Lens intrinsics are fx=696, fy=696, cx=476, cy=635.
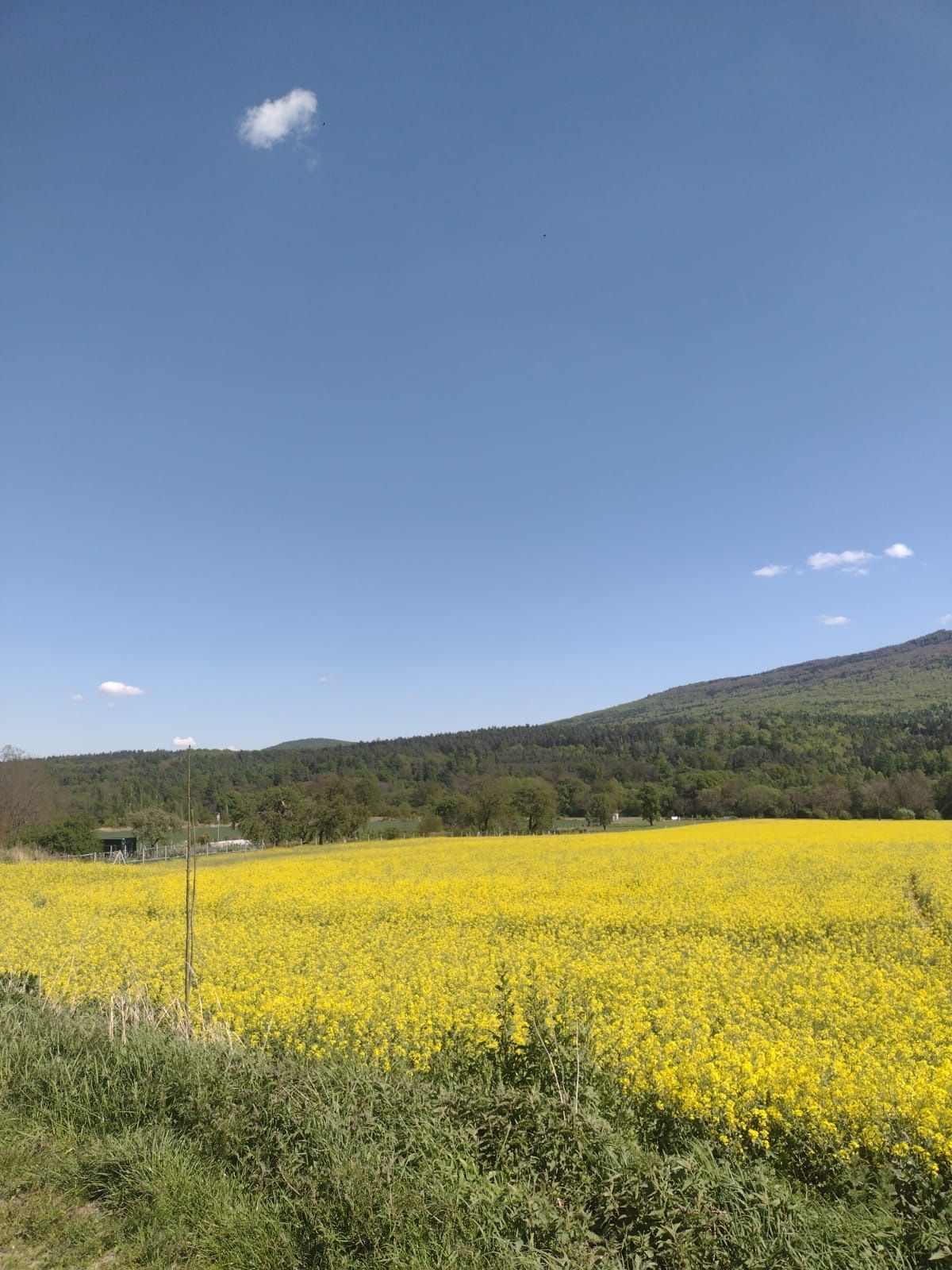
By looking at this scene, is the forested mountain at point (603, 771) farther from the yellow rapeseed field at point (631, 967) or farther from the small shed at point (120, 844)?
the yellow rapeseed field at point (631, 967)

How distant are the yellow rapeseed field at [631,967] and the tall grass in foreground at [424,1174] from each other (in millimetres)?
570

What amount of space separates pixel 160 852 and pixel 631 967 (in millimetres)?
49245

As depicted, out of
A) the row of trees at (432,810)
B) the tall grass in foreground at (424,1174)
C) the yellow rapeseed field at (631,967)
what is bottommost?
the row of trees at (432,810)

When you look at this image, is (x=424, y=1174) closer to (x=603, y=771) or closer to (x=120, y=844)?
(x=120, y=844)

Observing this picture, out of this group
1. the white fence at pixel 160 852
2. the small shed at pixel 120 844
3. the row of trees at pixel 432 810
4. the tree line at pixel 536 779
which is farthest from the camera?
the tree line at pixel 536 779

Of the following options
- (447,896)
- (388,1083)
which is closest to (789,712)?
(447,896)

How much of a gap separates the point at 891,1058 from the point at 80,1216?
6.36m

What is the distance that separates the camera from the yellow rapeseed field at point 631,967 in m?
5.29

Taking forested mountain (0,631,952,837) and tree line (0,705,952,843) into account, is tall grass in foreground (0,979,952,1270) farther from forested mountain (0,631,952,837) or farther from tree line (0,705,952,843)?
forested mountain (0,631,952,837)

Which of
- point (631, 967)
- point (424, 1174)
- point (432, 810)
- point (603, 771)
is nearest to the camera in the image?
point (424, 1174)

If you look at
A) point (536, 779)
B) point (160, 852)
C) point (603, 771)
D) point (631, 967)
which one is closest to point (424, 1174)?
point (631, 967)

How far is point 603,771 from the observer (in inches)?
4129

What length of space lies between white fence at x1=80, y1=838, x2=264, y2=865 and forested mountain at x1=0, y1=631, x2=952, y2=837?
3889 mm

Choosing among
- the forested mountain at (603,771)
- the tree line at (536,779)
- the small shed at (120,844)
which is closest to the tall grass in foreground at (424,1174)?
the tree line at (536,779)
